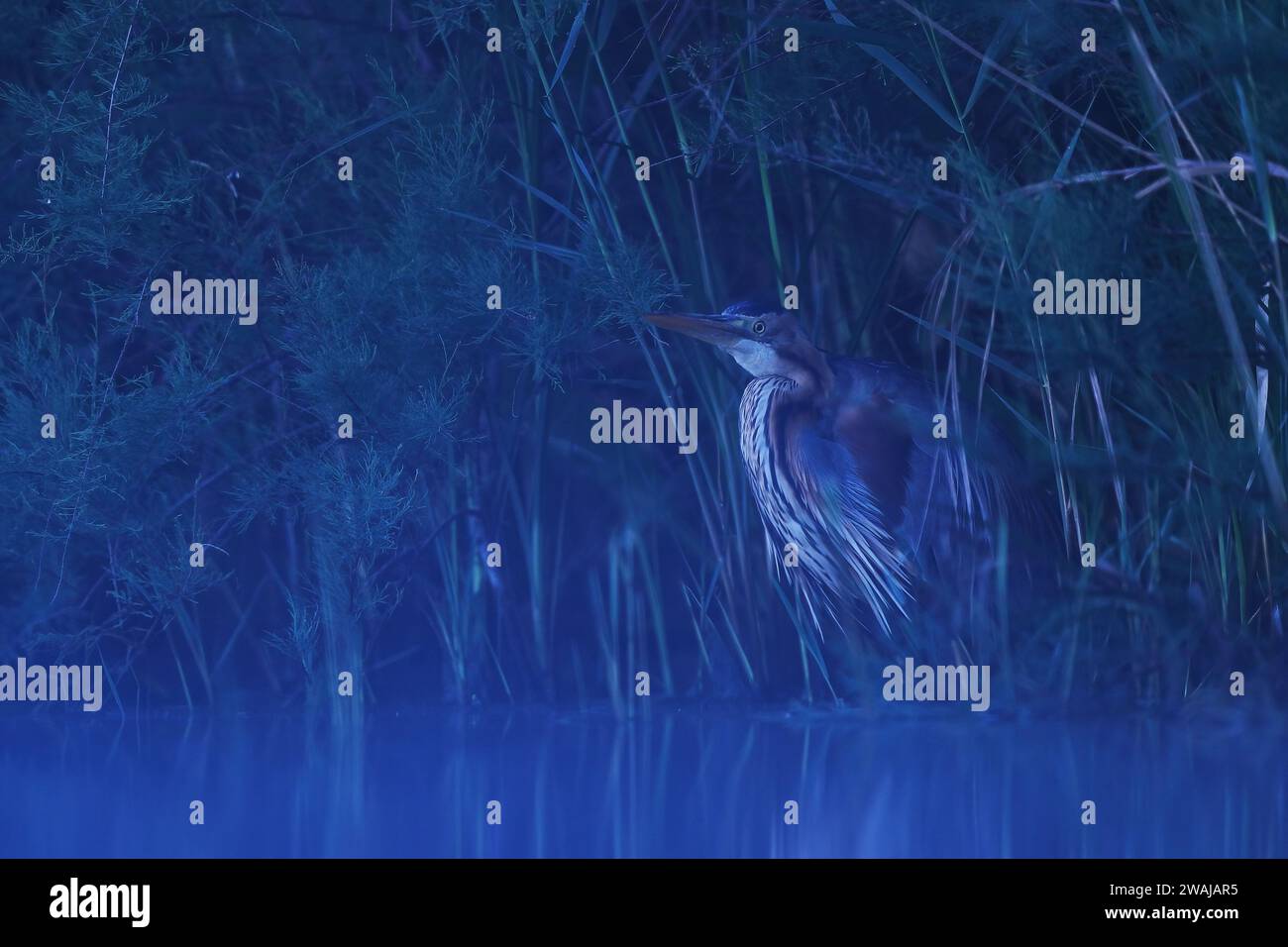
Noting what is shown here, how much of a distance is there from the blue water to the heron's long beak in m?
0.79

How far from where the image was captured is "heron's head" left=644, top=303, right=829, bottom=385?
2.95 meters

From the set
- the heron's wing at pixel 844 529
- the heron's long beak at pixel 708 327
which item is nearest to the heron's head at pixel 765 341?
the heron's long beak at pixel 708 327

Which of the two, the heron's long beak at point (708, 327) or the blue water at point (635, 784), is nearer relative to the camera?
the blue water at point (635, 784)

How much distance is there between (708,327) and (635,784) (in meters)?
0.97

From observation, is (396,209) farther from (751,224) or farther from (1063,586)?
(1063,586)

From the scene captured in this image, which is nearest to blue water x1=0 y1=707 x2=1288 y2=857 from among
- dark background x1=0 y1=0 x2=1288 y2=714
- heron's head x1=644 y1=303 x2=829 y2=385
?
dark background x1=0 y1=0 x2=1288 y2=714

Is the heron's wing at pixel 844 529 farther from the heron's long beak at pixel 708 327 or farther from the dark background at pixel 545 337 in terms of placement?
the heron's long beak at pixel 708 327

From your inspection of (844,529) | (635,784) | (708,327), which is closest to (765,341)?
(708,327)

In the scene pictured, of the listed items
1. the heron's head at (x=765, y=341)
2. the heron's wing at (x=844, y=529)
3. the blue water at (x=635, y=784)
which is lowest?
the blue water at (x=635, y=784)

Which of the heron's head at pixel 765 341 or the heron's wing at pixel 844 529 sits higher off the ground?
the heron's head at pixel 765 341

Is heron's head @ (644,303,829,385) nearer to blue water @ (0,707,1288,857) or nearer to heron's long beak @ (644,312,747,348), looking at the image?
heron's long beak @ (644,312,747,348)

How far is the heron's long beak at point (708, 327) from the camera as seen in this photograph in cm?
290

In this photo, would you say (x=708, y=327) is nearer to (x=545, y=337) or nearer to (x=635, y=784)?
(x=545, y=337)

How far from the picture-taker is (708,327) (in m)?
2.93
